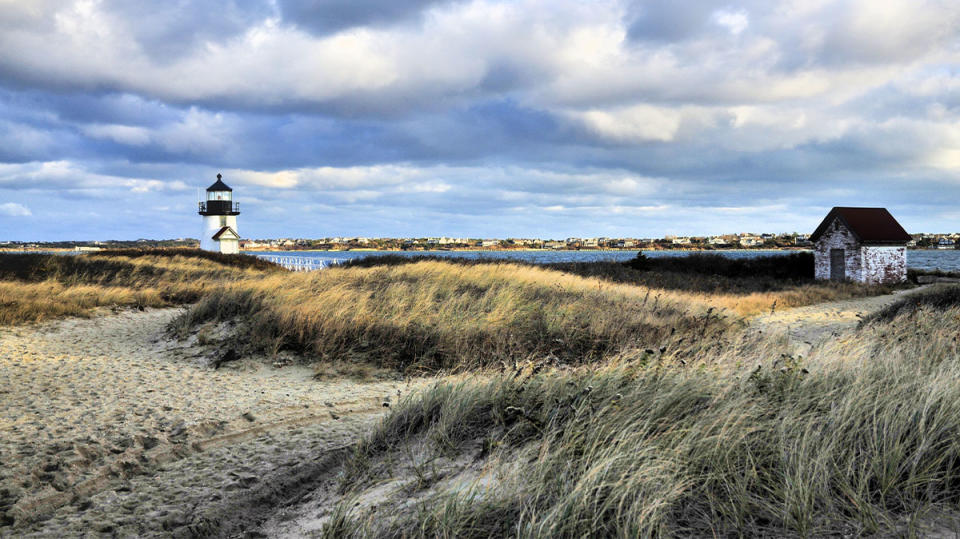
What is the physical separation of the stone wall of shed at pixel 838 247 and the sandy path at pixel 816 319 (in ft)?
22.4

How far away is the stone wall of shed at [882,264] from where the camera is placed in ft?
97.1

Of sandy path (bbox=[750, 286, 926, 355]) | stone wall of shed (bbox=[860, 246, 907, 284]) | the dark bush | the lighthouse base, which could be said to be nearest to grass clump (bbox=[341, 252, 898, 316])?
sandy path (bbox=[750, 286, 926, 355])

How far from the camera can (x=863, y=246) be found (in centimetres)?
2944

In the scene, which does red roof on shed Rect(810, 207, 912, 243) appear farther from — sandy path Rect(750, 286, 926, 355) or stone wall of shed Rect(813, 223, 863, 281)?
sandy path Rect(750, 286, 926, 355)

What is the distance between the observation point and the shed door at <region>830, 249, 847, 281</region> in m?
30.5

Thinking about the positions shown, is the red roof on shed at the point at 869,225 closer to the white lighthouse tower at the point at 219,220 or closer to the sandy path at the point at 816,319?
the sandy path at the point at 816,319

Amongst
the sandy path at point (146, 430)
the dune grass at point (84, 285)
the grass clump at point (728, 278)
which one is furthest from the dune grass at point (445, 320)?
the grass clump at point (728, 278)

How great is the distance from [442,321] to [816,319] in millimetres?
13189

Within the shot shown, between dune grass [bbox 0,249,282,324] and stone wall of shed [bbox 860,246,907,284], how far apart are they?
1208 inches

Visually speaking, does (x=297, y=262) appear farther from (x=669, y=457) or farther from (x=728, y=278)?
(x=669, y=457)

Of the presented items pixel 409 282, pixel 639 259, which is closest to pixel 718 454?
pixel 409 282

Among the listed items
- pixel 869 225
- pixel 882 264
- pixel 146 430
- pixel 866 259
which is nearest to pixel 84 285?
pixel 146 430

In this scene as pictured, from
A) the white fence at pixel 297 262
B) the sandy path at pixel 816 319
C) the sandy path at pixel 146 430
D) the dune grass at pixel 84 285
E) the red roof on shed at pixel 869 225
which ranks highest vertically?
the red roof on shed at pixel 869 225

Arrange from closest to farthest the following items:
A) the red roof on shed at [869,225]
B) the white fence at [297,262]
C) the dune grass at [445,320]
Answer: the dune grass at [445,320]
the red roof on shed at [869,225]
the white fence at [297,262]
